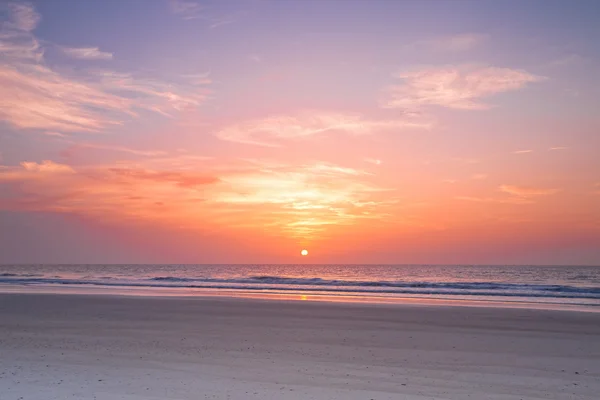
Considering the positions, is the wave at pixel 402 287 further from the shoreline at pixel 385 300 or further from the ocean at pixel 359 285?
the shoreline at pixel 385 300

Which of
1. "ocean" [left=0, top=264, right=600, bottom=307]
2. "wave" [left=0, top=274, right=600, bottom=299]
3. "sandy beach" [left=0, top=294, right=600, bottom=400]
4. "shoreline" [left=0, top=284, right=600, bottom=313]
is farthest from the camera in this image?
"wave" [left=0, top=274, right=600, bottom=299]

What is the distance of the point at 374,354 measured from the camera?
38.5ft

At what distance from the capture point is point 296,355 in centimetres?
1157

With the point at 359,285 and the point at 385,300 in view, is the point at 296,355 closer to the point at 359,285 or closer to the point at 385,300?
the point at 385,300

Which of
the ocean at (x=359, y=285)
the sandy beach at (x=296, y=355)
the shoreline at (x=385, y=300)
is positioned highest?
the sandy beach at (x=296, y=355)

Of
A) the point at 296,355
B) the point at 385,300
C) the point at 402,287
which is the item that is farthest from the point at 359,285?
the point at 296,355

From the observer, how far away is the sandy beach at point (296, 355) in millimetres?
8461

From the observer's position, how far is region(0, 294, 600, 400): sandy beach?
27.8 feet

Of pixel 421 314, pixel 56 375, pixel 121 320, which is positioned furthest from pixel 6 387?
pixel 421 314

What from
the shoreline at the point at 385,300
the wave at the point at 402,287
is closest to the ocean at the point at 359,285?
the wave at the point at 402,287

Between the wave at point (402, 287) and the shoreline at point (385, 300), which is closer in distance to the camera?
the shoreline at point (385, 300)

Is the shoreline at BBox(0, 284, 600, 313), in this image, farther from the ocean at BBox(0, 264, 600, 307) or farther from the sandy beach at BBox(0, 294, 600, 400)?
the sandy beach at BBox(0, 294, 600, 400)

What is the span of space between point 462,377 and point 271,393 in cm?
396

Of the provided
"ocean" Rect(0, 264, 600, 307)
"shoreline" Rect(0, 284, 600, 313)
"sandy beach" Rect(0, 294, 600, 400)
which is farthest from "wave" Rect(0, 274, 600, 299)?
"sandy beach" Rect(0, 294, 600, 400)
